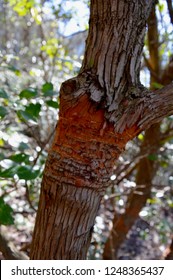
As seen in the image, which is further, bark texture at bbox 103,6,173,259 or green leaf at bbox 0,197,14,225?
bark texture at bbox 103,6,173,259

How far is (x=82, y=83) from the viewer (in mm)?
878

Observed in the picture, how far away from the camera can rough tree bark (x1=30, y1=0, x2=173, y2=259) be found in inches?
35.3

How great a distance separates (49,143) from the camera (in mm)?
2201

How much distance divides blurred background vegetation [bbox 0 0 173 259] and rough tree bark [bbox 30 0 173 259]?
1.00 ft

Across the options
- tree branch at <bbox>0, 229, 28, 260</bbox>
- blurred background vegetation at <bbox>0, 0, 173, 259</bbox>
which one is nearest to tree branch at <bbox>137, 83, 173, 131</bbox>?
blurred background vegetation at <bbox>0, 0, 173, 259</bbox>

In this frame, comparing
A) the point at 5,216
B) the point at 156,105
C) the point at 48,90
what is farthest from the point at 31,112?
the point at 156,105

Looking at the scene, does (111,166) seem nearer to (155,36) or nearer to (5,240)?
(5,240)

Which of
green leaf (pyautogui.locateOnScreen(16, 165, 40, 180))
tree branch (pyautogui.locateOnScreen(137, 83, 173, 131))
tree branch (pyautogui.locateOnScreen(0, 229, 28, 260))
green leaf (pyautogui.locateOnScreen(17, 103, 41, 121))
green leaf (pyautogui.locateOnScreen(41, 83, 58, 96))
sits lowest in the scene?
tree branch (pyautogui.locateOnScreen(0, 229, 28, 260))

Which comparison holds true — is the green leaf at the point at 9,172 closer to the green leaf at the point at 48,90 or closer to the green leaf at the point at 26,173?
the green leaf at the point at 26,173

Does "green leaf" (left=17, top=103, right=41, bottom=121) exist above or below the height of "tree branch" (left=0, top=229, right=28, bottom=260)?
above

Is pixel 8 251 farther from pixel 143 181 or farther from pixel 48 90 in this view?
pixel 143 181

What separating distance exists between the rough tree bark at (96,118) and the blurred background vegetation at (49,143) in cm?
31

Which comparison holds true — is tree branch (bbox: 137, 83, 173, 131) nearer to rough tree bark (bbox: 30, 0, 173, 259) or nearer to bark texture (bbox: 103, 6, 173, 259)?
rough tree bark (bbox: 30, 0, 173, 259)

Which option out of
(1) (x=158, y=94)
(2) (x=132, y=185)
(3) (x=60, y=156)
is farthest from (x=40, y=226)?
(2) (x=132, y=185)
